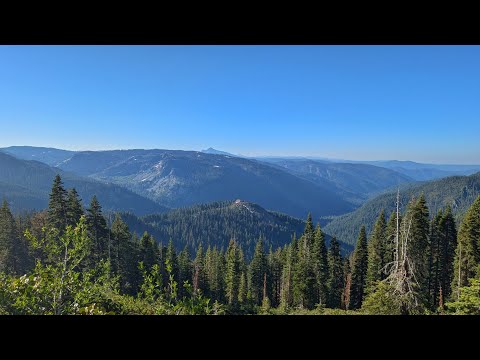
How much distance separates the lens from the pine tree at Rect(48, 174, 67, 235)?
96.5ft

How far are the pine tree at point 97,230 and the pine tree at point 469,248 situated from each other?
3562 centimetres

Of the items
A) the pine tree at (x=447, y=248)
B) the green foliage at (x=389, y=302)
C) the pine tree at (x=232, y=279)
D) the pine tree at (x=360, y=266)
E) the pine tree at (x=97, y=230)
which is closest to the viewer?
the green foliage at (x=389, y=302)

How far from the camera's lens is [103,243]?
114 feet

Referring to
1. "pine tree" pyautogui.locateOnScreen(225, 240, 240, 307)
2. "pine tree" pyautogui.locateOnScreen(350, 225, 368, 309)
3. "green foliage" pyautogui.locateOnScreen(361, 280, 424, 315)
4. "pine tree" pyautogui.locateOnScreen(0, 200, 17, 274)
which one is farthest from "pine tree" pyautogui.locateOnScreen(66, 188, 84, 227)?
"pine tree" pyautogui.locateOnScreen(350, 225, 368, 309)

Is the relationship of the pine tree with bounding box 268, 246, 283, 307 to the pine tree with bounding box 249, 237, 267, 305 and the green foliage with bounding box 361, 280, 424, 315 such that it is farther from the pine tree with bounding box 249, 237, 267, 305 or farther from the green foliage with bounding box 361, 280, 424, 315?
the green foliage with bounding box 361, 280, 424, 315

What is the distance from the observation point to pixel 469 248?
30.8m

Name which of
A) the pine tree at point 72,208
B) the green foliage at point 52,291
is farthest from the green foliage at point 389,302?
the pine tree at point 72,208

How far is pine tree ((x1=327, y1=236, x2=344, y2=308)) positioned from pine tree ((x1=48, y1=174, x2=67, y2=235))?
32118 mm

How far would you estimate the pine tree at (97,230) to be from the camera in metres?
33.2

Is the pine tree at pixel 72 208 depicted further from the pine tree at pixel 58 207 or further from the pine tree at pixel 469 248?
the pine tree at pixel 469 248

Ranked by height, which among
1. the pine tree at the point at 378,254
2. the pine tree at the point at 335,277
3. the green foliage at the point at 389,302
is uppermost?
the green foliage at the point at 389,302
